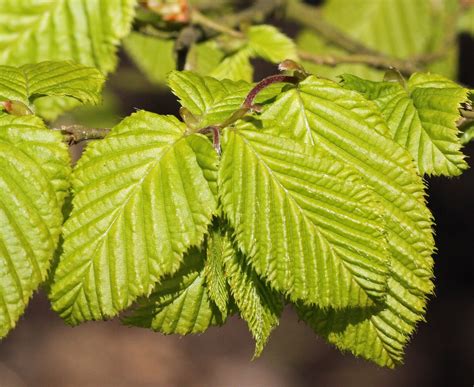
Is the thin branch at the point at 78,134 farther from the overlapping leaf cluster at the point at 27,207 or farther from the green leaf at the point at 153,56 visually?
the green leaf at the point at 153,56

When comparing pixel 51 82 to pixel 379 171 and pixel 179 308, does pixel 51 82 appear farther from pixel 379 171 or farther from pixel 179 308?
pixel 379 171

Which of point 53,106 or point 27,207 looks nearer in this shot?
point 27,207

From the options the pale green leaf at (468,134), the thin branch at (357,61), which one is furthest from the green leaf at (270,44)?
the pale green leaf at (468,134)

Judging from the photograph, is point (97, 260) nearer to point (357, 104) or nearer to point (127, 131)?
point (127, 131)

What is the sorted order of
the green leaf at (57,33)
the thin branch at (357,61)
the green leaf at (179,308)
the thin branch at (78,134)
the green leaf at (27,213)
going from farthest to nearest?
the thin branch at (357,61) → the green leaf at (57,33) → the green leaf at (179,308) → the thin branch at (78,134) → the green leaf at (27,213)

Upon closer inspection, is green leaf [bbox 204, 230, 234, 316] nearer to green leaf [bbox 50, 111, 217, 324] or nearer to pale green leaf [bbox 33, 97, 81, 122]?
green leaf [bbox 50, 111, 217, 324]

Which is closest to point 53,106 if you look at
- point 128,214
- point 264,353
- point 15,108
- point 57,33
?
point 57,33
